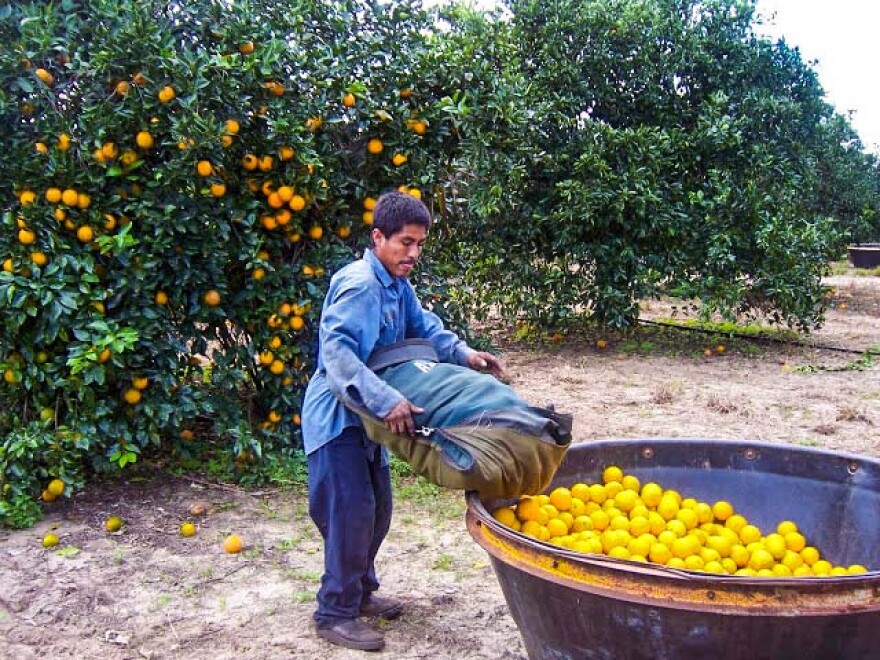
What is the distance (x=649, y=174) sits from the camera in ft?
27.4

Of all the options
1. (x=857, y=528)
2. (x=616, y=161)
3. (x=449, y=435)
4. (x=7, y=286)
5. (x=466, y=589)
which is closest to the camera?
(x=449, y=435)

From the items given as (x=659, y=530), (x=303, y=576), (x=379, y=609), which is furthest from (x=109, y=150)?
(x=659, y=530)

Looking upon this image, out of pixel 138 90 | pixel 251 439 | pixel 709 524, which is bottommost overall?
pixel 251 439

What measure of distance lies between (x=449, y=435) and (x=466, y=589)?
1393 millimetres

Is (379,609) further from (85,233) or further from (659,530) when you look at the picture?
(85,233)

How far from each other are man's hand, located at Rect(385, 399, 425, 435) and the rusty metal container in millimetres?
296

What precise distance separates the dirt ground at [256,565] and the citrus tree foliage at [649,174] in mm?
2246

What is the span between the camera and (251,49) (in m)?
4.50

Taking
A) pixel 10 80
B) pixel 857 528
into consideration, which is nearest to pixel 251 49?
pixel 10 80

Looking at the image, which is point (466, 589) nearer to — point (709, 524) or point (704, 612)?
point (709, 524)

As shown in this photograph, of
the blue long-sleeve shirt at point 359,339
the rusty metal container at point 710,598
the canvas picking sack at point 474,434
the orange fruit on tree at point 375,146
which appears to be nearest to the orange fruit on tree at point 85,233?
the orange fruit on tree at point 375,146

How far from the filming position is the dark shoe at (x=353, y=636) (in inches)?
124

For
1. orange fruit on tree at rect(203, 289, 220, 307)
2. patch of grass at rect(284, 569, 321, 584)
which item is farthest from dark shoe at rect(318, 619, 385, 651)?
orange fruit on tree at rect(203, 289, 220, 307)

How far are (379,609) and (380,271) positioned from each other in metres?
1.39
